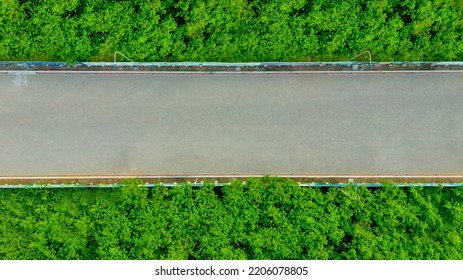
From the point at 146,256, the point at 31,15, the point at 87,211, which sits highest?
the point at 31,15

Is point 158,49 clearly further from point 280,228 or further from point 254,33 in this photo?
point 280,228

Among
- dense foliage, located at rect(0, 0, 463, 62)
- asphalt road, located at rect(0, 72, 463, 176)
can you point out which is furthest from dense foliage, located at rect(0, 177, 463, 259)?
dense foliage, located at rect(0, 0, 463, 62)

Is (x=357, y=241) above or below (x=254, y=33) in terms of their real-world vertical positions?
below

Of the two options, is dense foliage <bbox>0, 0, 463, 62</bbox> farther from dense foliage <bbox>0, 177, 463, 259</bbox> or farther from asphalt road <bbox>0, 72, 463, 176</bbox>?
dense foliage <bbox>0, 177, 463, 259</bbox>

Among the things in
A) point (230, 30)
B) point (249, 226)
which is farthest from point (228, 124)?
point (249, 226)

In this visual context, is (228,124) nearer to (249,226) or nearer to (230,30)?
(230,30)

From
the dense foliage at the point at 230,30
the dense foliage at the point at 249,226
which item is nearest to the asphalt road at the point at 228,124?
the dense foliage at the point at 230,30

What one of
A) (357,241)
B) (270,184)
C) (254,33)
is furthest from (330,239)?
(254,33)
